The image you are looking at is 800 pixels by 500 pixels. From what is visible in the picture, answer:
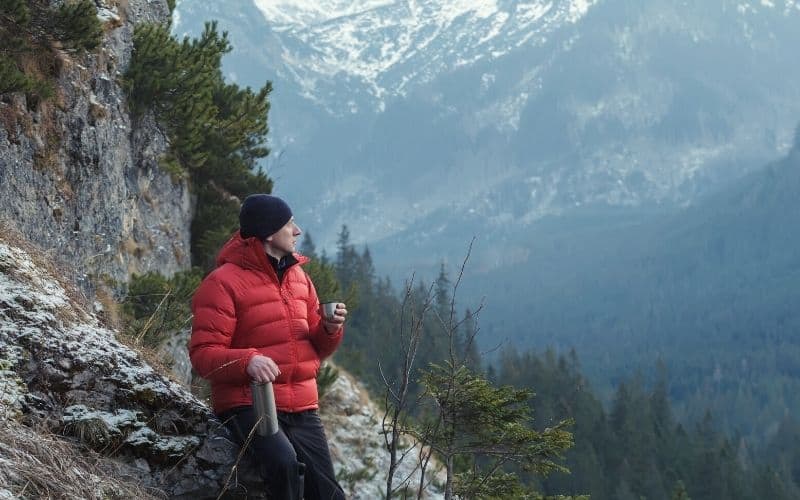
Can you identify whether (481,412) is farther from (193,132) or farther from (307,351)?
(193,132)

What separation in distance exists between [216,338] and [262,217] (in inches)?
35.2

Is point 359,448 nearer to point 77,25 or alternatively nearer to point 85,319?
point 77,25

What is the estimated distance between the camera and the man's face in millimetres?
5984

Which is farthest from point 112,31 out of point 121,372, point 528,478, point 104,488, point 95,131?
point 528,478

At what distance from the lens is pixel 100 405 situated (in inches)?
219

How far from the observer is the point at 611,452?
82312mm

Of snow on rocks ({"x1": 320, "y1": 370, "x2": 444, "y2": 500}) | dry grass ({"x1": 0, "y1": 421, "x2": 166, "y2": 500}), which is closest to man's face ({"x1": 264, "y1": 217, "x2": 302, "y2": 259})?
dry grass ({"x1": 0, "y1": 421, "x2": 166, "y2": 500})

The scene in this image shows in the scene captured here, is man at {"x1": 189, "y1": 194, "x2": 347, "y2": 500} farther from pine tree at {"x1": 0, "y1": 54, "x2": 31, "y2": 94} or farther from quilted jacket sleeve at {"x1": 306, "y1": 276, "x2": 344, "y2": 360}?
pine tree at {"x1": 0, "y1": 54, "x2": 31, "y2": 94}

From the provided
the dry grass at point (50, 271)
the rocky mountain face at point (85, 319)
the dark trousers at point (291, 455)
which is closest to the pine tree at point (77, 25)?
the rocky mountain face at point (85, 319)

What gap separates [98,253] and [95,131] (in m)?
1.72

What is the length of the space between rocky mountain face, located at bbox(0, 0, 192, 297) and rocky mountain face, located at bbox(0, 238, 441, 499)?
355 centimetres

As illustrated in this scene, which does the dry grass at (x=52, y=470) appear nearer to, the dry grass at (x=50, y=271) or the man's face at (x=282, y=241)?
the dry grass at (x=50, y=271)

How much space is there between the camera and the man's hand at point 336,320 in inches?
230

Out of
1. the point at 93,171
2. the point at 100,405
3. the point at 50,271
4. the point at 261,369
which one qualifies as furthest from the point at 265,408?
the point at 93,171
